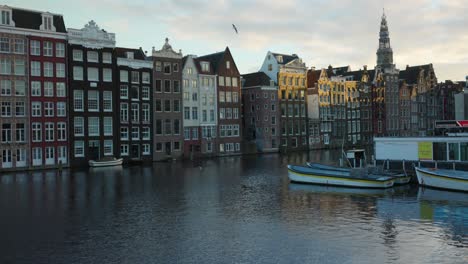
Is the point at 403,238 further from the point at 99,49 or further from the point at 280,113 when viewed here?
the point at 280,113

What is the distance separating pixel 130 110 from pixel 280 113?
135 ft

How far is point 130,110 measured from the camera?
86375 mm

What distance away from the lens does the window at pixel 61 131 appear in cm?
7694

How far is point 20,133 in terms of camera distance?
73.1m

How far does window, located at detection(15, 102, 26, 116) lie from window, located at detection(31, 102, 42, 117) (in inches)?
45.1

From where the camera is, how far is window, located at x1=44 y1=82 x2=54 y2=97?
75812 mm

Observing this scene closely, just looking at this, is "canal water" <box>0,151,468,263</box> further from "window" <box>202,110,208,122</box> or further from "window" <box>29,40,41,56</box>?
"window" <box>202,110,208,122</box>

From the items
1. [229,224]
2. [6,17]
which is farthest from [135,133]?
[229,224]

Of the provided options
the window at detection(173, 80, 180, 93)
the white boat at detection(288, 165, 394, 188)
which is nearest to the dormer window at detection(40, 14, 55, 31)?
the window at detection(173, 80, 180, 93)

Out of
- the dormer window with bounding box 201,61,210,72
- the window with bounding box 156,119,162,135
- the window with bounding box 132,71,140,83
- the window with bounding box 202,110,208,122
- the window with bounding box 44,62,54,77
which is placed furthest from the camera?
the dormer window with bounding box 201,61,210,72

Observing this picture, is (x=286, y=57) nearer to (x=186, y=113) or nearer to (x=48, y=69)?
(x=186, y=113)

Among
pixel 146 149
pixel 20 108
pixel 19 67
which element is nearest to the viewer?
pixel 20 108

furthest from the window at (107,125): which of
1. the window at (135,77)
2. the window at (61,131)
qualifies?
the window at (135,77)

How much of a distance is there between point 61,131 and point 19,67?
11.3 metres
